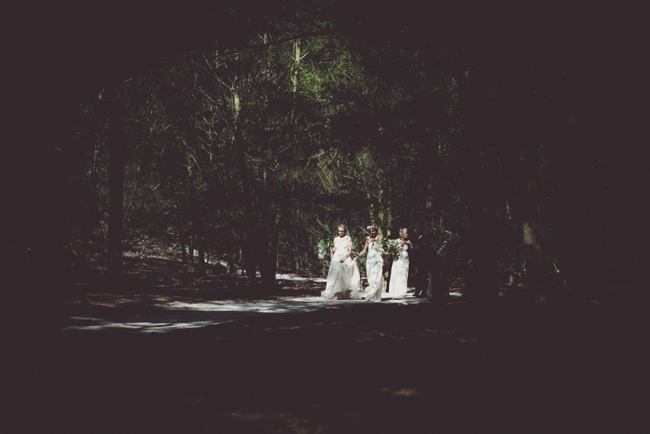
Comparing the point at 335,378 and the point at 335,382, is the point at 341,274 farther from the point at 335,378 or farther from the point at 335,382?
the point at 335,382

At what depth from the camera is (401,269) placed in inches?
653

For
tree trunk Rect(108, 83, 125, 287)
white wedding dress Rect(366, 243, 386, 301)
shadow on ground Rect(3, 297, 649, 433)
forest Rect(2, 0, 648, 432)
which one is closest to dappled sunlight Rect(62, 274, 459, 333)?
white wedding dress Rect(366, 243, 386, 301)

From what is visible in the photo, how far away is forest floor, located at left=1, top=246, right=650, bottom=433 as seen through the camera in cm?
391

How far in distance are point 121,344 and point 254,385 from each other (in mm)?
2914

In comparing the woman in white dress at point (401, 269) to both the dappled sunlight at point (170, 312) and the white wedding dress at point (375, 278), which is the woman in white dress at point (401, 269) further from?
the dappled sunlight at point (170, 312)

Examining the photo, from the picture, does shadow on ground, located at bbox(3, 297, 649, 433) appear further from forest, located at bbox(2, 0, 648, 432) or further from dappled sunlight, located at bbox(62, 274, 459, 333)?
dappled sunlight, located at bbox(62, 274, 459, 333)

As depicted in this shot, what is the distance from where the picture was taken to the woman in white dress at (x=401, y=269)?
16.3 m

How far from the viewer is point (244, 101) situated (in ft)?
55.1

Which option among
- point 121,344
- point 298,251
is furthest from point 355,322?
point 298,251

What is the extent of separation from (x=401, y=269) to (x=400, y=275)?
0.21 m

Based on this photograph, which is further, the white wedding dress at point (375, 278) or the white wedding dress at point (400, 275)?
the white wedding dress at point (400, 275)

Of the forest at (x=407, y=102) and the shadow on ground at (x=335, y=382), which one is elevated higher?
the forest at (x=407, y=102)

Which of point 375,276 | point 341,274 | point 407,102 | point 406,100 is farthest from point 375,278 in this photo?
point 407,102

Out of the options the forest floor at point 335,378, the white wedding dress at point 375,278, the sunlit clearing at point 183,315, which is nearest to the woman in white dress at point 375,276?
the white wedding dress at point 375,278
